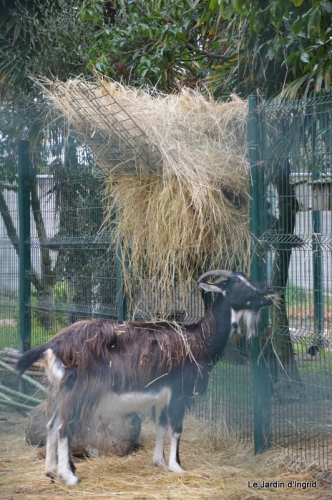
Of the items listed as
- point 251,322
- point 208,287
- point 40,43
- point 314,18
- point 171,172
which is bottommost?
point 251,322

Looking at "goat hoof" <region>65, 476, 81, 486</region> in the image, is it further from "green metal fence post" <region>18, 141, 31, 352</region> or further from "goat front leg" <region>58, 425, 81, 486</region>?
"green metal fence post" <region>18, 141, 31, 352</region>

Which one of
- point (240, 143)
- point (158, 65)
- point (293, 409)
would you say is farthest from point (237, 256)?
point (158, 65)

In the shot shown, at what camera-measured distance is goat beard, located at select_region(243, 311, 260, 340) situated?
6164 millimetres

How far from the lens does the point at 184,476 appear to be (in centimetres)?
584

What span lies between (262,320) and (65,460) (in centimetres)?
233

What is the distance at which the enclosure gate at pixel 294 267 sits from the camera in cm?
567

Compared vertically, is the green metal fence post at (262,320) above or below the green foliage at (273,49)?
below

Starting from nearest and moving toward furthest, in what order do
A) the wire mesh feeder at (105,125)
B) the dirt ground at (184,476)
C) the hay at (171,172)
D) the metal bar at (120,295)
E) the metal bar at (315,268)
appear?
the dirt ground at (184,476) → the metal bar at (315,268) → the hay at (171,172) → the wire mesh feeder at (105,125) → the metal bar at (120,295)

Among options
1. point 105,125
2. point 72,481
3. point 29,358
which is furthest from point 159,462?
point 105,125

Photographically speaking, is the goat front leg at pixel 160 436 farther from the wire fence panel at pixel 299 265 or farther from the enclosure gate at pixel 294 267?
the wire fence panel at pixel 299 265

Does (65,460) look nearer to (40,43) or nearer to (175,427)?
(175,427)

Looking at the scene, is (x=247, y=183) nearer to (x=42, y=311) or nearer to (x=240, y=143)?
(x=240, y=143)

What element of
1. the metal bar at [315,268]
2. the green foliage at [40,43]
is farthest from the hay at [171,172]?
the green foliage at [40,43]

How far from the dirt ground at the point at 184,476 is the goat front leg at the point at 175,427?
0.44ft
